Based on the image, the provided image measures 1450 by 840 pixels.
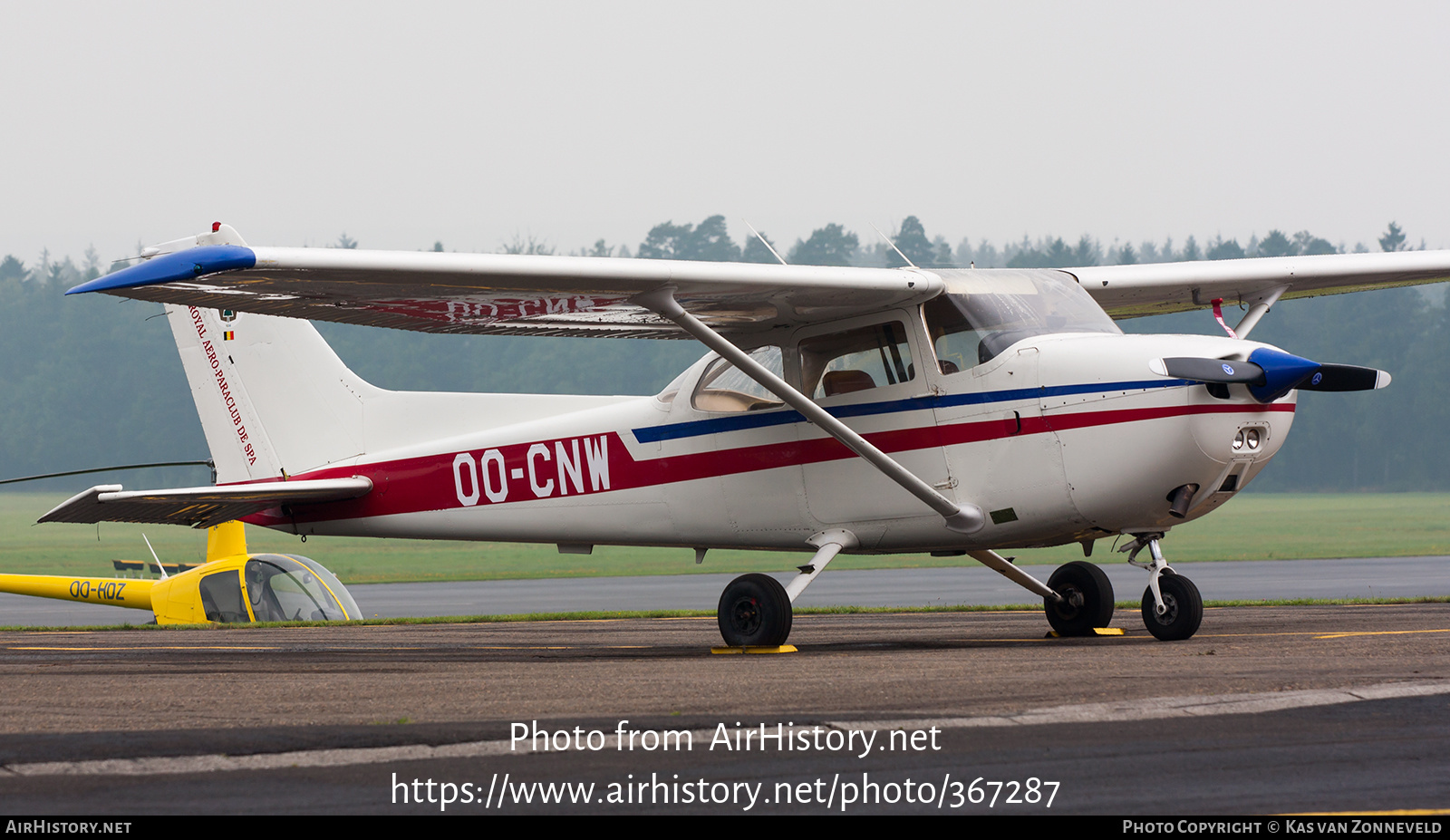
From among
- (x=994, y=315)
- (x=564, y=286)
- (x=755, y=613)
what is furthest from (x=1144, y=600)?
(x=564, y=286)

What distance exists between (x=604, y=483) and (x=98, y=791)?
26.2 feet

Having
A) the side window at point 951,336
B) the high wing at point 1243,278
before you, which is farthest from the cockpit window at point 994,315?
the high wing at point 1243,278

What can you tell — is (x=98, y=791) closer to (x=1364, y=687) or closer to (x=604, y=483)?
(x=1364, y=687)

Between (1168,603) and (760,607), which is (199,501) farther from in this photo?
(1168,603)

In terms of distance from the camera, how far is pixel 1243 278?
13438 mm

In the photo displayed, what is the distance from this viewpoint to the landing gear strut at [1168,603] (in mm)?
10875

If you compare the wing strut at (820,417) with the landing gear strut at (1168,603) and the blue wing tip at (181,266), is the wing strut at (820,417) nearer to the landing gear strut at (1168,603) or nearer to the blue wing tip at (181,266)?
the landing gear strut at (1168,603)

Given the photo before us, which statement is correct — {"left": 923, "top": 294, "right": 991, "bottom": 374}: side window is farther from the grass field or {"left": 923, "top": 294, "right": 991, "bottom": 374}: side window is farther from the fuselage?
the grass field

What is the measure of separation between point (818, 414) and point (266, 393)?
24.1 feet

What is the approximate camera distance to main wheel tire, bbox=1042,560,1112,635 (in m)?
12.4

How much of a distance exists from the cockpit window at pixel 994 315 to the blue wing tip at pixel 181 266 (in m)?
4.92

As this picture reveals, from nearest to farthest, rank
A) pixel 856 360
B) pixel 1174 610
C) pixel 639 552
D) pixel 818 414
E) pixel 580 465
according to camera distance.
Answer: pixel 1174 610 → pixel 818 414 → pixel 856 360 → pixel 580 465 → pixel 639 552

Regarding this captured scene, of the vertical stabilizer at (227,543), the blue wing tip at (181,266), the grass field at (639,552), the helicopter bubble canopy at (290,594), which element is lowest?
the grass field at (639,552)

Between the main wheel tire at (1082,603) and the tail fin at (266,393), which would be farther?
the tail fin at (266,393)
